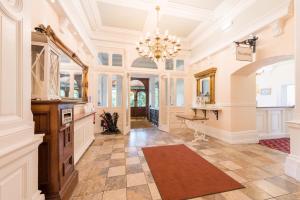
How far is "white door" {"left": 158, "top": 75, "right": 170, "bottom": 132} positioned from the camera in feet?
21.5

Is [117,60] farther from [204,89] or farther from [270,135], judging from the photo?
[270,135]

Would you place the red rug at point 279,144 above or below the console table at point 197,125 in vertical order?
below

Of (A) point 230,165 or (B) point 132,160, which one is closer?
(A) point 230,165

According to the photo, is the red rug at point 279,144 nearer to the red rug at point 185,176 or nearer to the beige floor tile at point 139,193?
the red rug at point 185,176

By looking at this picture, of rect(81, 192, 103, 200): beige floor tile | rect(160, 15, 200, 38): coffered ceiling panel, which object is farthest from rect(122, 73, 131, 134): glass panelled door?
rect(81, 192, 103, 200): beige floor tile

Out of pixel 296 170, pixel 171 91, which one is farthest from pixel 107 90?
pixel 296 170

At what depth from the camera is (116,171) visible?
2.76 meters

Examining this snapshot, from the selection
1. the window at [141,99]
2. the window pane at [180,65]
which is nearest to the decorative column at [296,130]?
the window pane at [180,65]

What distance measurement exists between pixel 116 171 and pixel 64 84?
204 cm

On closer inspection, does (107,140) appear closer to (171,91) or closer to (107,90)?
(107,90)

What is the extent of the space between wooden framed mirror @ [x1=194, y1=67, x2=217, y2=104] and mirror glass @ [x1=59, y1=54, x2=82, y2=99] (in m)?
4.29

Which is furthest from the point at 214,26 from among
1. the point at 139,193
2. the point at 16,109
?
the point at 16,109

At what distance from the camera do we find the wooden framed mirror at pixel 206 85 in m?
5.41

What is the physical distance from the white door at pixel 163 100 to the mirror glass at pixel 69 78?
3.36 meters
